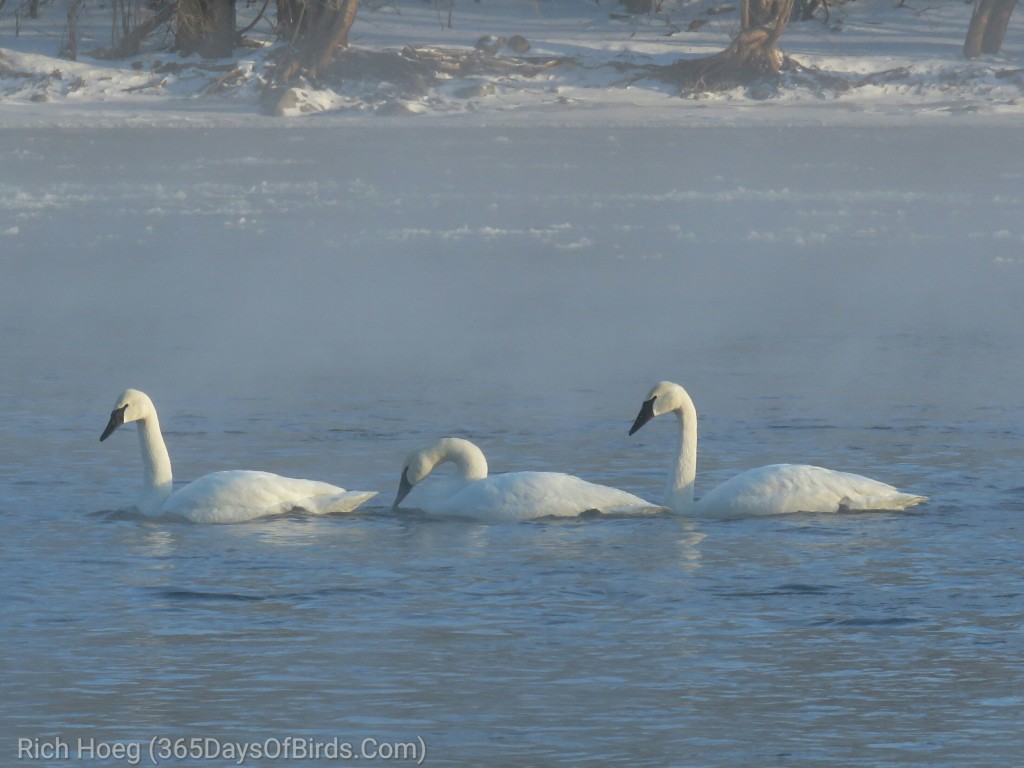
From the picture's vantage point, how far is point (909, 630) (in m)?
5.72

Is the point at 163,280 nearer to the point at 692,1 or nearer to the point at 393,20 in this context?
the point at 393,20

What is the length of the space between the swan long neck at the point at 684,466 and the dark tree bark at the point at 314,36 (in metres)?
23.1

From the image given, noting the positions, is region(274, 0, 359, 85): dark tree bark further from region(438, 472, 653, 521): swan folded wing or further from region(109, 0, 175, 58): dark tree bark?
region(438, 472, 653, 521): swan folded wing

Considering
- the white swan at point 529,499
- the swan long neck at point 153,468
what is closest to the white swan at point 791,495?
the white swan at point 529,499

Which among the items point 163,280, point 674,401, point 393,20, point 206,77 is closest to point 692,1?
point 393,20

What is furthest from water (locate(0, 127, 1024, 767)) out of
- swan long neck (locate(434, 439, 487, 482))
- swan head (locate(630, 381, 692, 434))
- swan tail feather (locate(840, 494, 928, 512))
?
swan head (locate(630, 381, 692, 434))

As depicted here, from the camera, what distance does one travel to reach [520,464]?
8.34 m

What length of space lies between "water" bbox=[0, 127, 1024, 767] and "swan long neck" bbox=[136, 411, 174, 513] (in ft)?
1.03

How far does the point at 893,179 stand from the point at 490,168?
451cm

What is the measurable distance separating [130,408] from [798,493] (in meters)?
2.51

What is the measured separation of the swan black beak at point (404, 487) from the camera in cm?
754

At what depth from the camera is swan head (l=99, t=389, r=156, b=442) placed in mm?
7641

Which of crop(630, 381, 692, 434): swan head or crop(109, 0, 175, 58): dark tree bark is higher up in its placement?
crop(630, 381, 692, 434): swan head

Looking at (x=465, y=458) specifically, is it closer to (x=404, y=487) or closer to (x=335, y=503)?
(x=404, y=487)
